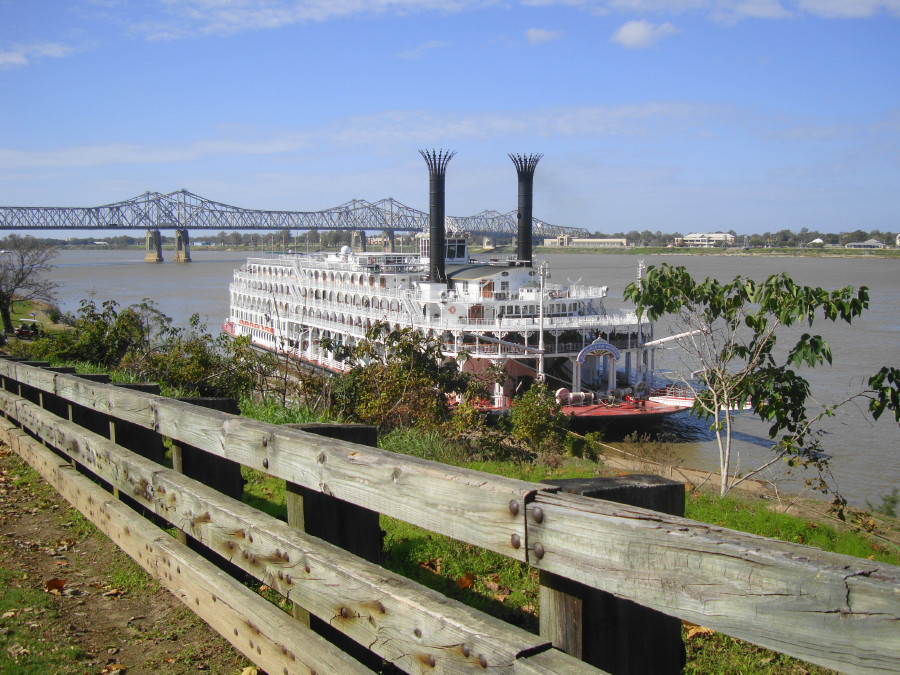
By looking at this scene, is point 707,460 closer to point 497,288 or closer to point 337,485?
point 497,288

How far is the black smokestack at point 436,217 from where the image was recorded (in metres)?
31.6

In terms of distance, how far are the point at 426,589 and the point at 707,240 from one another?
18838 cm

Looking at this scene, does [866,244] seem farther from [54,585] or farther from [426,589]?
[426,589]

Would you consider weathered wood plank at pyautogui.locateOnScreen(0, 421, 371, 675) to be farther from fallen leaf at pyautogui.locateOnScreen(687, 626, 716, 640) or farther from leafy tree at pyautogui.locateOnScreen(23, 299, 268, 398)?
leafy tree at pyautogui.locateOnScreen(23, 299, 268, 398)

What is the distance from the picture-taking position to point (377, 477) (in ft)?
6.96

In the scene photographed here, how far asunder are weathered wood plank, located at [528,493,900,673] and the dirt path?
6.56 ft

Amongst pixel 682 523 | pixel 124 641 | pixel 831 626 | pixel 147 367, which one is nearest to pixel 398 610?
pixel 682 523

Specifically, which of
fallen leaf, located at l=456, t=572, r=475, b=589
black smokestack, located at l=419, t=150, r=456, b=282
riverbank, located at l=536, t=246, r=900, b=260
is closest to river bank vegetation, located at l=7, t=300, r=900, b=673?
fallen leaf, located at l=456, t=572, r=475, b=589

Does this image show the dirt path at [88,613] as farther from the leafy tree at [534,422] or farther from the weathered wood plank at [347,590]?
the leafy tree at [534,422]

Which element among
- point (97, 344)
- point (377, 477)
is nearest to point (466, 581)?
point (377, 477)

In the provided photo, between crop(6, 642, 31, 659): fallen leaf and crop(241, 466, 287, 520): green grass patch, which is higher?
crop(6, 642, 31, 659): fallen leaf

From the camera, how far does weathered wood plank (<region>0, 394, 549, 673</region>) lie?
5.59ft

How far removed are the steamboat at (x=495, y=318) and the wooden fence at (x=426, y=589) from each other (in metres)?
14.6

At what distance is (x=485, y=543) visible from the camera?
176cm
